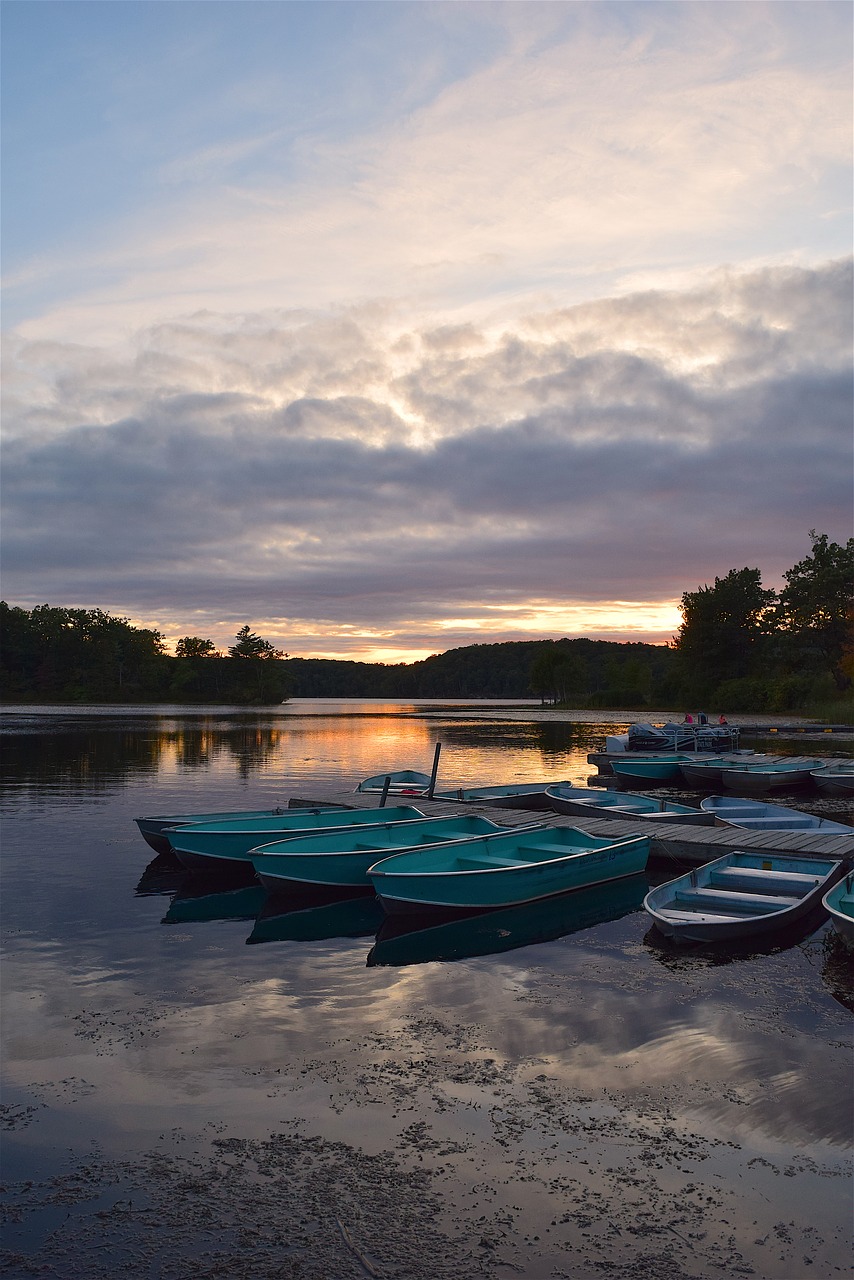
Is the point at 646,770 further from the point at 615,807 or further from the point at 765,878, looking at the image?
the point at 765,878

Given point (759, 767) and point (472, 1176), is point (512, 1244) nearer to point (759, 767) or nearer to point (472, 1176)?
point (472, 1176)

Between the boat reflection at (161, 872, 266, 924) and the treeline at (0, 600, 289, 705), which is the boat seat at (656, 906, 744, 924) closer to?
the boat reflection at (161, 872, 266, 924)

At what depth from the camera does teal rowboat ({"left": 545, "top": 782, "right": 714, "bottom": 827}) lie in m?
24.0

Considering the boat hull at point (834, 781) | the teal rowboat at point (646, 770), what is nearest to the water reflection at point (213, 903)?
the teal rowboat at point (646, 770)

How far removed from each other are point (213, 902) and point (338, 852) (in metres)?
2.78

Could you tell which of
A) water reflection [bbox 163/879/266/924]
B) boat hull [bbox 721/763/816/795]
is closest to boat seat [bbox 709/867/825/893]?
water reflection [bbox 163/879/266/924]

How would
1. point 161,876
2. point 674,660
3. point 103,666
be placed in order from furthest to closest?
point 103,666
point 674,660
point 161,876

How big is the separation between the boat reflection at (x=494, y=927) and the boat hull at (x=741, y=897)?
1.62m

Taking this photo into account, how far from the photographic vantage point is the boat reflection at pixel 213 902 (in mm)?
16984

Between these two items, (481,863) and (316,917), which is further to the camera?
(481,863)

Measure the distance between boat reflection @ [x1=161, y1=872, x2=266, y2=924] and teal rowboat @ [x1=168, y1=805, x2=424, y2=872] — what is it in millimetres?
542

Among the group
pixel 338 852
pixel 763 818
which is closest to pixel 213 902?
pixel 338 852

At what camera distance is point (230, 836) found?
19625mm

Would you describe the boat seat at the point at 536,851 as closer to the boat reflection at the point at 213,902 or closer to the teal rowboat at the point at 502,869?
the teal rowboat at the point at 502,869
